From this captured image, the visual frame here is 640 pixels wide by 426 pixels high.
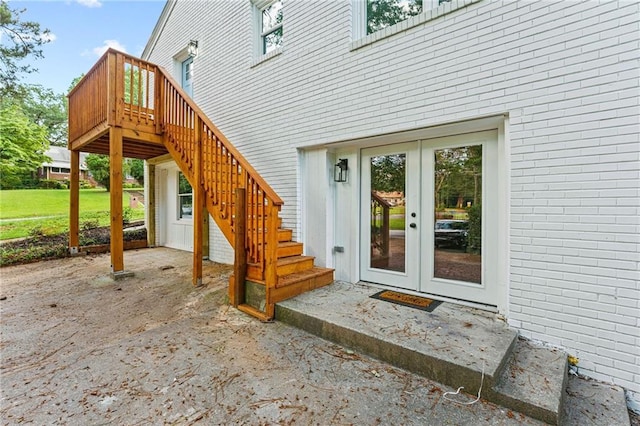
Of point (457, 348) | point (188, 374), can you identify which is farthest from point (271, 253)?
point (457, 348)

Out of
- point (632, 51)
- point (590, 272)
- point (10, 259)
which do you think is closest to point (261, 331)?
point (590, 272)

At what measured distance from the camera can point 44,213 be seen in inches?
481

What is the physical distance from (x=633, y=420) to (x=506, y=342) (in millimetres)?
866

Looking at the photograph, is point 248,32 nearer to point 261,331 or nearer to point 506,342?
point 261,331

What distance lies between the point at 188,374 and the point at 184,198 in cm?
638

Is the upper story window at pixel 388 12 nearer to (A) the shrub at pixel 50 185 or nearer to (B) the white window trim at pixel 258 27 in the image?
(B) the white window trim at pixel 258 27

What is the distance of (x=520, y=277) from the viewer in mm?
2553

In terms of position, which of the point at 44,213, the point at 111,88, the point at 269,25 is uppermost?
the point at 269,25

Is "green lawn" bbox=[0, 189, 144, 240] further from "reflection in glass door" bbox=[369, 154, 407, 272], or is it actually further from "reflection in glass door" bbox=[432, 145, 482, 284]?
"reflection in glass door" bbox=[432, 145, 482, 284]

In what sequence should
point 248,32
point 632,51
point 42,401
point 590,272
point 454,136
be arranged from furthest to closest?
point 248,32
point 454,136
point 590,272
point 632,51
point 42,401

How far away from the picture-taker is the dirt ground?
68.0 inches

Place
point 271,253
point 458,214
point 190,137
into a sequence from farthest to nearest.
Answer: point 190,137
point 458,214
point 271,253

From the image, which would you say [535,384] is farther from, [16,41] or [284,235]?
[16,41]

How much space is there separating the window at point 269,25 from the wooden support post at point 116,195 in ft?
9.49
